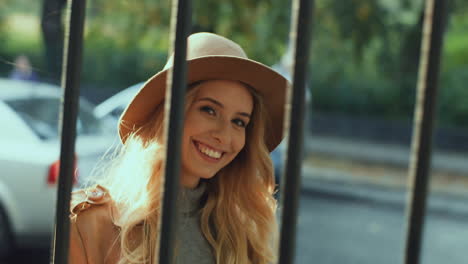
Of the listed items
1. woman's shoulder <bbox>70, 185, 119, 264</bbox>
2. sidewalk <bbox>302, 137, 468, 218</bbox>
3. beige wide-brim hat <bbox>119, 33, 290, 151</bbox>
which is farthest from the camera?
sidewalk <bbox>302, 137, 468, 218</bbox>

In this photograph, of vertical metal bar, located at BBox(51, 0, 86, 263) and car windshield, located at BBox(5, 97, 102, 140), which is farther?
car windshield, located at BBox(5, 97, 102, 140)

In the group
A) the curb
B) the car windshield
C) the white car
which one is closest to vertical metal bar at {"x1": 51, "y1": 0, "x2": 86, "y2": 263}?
the car windshield

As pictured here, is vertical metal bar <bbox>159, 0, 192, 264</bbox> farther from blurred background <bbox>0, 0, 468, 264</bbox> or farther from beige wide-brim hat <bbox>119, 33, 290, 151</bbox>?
beige wide-brim hat <bbox>119, 33, 290, 151</bbox>

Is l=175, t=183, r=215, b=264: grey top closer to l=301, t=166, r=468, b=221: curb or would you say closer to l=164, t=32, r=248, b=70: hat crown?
l=164, t=32, r=248, b=70: hat crown

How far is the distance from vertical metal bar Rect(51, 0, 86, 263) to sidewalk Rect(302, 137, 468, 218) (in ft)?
27.1

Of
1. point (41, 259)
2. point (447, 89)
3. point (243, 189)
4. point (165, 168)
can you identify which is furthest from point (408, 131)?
point (165, 168)

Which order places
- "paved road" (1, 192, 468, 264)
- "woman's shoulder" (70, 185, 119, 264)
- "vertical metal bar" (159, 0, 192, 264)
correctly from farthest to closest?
"paved road" (1, 192, 468, 264), "woman's shoulder" (70, 185, 119, 264), "vertical metal bar" (159, 0, 192, 264)

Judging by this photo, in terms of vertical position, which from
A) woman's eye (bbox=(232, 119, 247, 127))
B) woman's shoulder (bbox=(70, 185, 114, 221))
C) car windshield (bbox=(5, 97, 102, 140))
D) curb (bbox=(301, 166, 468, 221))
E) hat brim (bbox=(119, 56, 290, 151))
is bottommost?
curb (bbox=(301, 166, 468, 221))

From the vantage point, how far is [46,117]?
12.0 feet

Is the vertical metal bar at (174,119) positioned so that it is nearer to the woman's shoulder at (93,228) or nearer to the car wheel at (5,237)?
the woman's shoulder at (93,228)

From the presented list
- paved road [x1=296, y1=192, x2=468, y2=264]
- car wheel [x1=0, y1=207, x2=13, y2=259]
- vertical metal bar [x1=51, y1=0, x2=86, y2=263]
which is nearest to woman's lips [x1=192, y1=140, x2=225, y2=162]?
vertical metal bar [x1=51, y1=0, x2=86, y2=263]

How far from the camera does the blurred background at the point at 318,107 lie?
12.7 feet

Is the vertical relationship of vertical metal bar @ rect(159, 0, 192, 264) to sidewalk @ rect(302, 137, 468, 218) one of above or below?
A: above

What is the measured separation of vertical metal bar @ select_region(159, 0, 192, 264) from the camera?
0.85 metres
